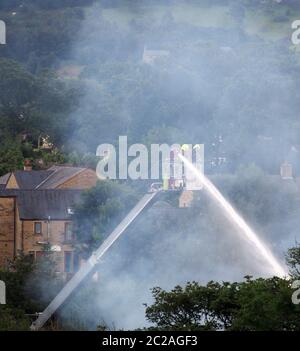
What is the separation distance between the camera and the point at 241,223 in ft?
83.3

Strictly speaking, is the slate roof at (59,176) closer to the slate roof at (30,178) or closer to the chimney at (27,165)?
the slate roof at (30,178)

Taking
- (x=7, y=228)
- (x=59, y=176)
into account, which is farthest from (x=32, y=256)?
(x=59, y=176)

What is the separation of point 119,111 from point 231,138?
14.4 feet

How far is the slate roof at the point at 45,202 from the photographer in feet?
97.2

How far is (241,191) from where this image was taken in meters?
27.3

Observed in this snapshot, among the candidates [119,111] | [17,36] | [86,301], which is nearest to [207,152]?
[119,111]

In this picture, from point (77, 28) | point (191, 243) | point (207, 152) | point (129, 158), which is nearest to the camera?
point (191, 243)

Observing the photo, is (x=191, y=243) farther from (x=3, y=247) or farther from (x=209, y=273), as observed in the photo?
(x=3, y=247)

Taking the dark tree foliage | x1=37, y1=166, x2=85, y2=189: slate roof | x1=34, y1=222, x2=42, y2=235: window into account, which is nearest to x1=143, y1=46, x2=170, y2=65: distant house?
x1=37, y1=166, x2=85, y2=189: slate roof

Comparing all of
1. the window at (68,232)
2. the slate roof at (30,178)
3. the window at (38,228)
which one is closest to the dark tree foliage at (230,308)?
the window at (68,232)

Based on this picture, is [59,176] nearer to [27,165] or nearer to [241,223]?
[27,165]

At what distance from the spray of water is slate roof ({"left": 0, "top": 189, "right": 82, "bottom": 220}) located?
109 inches

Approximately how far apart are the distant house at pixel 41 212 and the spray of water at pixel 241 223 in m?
2.76

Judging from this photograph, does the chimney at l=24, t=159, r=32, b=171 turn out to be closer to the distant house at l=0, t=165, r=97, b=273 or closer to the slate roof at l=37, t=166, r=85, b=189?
the slate roof at l=37, t=166, r=85, b=189
